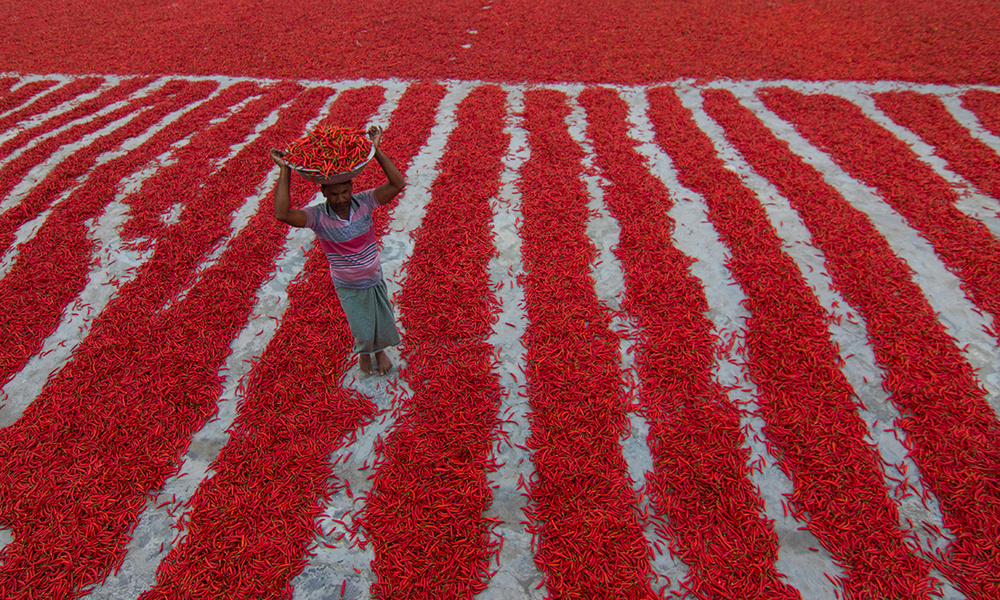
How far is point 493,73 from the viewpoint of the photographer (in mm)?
10633

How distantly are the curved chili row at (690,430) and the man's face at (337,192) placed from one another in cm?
274

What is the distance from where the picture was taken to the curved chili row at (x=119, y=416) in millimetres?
2984

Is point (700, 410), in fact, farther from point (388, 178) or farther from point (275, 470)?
point (275, 470)

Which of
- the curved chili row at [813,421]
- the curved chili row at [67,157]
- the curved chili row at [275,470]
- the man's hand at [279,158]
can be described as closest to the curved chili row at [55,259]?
the curved chili row at [67,157]

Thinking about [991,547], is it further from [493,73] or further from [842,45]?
[842,45]

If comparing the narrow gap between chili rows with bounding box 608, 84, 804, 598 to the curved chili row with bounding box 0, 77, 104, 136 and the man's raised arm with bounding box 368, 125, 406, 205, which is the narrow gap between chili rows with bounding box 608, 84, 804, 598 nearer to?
the man's raised arm with bounding box 368, 125, 406, 205

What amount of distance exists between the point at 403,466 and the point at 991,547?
3.76m

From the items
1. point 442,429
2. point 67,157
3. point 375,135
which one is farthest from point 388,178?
→ point 67,157

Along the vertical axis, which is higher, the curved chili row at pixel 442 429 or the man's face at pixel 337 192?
the man's face at pixel 337 192

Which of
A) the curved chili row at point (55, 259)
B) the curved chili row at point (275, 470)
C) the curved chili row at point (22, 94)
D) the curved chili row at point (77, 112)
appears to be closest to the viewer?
the curved chili row at point (275, 470)

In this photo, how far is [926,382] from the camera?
3742 mm

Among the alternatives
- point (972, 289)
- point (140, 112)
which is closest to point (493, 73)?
point (140, 112)

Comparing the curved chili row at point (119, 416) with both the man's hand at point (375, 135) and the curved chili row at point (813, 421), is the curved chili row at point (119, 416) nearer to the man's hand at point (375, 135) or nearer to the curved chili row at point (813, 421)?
the man's hand at point (375, 135)

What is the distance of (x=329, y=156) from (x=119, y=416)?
9.34ft
